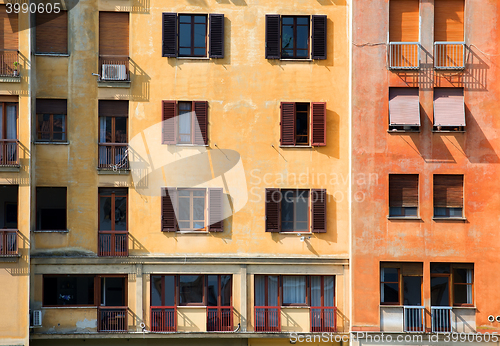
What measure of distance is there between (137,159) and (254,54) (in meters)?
6.16

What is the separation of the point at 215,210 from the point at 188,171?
1853mm

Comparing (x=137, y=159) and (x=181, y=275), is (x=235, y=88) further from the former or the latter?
(x=181, y=275)

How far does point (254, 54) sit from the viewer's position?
20.9 m

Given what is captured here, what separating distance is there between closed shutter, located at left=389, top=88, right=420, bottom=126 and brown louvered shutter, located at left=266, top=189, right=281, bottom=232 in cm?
523

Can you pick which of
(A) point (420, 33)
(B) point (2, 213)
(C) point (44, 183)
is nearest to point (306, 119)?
(A) point (420, 33)

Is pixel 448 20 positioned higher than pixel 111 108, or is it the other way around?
pixel 448 20

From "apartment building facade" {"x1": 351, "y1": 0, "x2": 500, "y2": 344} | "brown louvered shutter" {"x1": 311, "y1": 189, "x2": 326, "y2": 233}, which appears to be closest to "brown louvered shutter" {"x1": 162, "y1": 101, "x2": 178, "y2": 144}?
"brown louvered shutter" {"x1": 311, "y1": 189, "x2": 326, "y2": 233}

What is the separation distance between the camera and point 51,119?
67.8ft

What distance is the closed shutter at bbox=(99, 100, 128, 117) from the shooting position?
2073cm

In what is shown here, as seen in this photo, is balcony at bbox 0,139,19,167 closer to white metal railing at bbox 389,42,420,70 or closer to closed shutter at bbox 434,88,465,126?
white metal railing at bbox 389,42,420,70

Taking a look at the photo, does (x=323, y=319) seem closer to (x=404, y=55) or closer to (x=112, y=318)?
(x=112, y=318)

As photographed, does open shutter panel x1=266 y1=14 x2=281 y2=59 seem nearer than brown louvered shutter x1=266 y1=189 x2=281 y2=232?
No

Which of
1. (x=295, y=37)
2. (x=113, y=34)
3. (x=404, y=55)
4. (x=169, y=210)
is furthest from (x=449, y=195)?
(x=113, y=34)

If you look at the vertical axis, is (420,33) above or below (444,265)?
above
